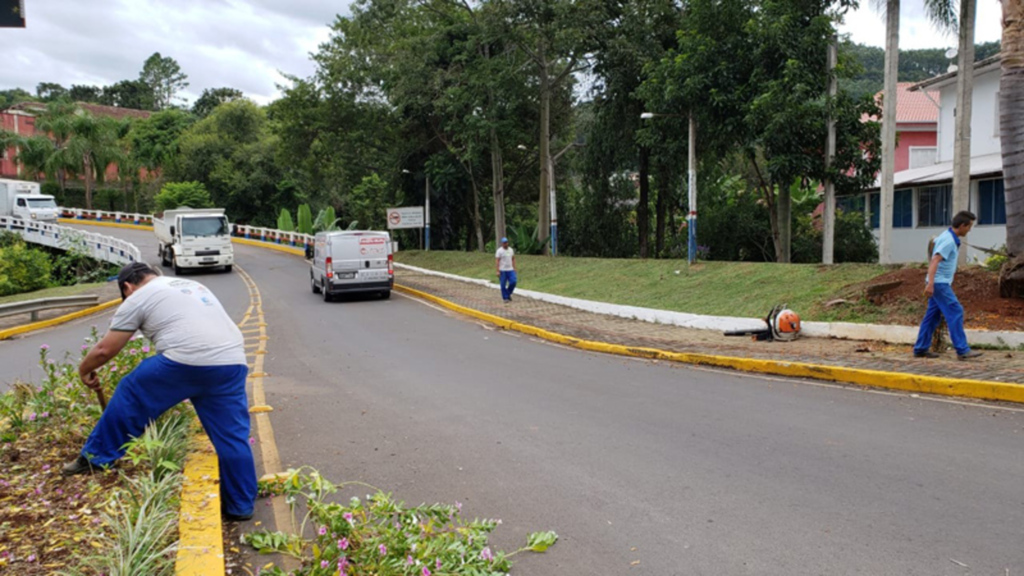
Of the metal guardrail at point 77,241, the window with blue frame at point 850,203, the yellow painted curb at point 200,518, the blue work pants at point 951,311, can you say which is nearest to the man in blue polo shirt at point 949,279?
the blue work pants at point 951,311

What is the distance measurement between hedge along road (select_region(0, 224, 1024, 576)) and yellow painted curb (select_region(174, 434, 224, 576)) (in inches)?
17.8

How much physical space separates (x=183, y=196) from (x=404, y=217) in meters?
25.2

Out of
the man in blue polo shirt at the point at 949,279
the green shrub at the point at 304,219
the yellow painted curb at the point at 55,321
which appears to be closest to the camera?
the man in blue polo shirt at the point at 949,279

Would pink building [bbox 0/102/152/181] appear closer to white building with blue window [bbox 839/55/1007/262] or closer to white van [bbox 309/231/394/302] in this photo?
white van [bbox 309/231/394/302]

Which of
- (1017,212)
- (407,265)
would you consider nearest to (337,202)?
(407,265)

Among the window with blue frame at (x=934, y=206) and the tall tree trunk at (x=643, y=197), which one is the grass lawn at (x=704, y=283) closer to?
the tall tree trunk at (x=643, y=197)

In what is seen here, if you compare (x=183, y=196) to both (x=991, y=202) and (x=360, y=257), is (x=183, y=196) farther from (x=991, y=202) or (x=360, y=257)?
(x=991, y=202)

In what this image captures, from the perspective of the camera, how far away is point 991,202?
22.3 m

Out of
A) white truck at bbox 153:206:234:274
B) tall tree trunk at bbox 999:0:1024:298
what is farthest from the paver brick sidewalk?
white truck at bbox 153:206:234:274

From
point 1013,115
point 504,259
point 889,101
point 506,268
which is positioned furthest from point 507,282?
point 1013,115

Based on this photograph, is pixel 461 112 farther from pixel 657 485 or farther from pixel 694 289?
pixel 657 485

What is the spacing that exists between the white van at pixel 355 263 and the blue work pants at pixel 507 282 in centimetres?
378

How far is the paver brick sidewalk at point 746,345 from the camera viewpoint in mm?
8625

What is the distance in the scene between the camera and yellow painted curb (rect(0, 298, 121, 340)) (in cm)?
1637
